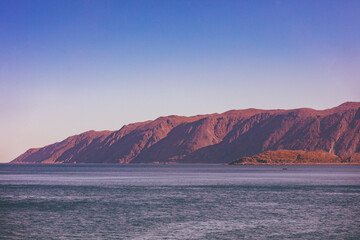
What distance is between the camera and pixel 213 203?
61.5m

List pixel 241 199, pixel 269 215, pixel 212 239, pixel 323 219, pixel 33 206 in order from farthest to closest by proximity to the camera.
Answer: pixel 241 199, pixel 33 206, pixel 269 215, pixel 323 219, pixel 212 239

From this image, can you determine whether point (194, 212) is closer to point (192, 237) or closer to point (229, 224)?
point (229, 224)

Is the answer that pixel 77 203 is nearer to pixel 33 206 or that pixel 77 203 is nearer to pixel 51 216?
pixel 33 206

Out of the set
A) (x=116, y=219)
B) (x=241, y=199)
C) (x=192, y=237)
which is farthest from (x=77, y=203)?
(x=192, y=237)

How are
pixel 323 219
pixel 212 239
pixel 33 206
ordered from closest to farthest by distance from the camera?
pixel 212 239 → pixel 323 219 → pixel 33 206

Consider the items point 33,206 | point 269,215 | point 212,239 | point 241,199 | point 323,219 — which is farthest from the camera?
point 241,199

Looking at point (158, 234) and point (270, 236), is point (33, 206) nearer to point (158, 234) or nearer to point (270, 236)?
point (158, 234)

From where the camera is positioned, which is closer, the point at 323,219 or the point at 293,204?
the point at 323,219

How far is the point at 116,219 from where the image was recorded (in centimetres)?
4650

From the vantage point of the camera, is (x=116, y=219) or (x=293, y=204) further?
(x=293, y=204)

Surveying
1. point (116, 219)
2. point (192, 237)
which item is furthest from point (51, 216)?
point (192, 237)

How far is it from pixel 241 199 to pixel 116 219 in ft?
87.7

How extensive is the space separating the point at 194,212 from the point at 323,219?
14.5m

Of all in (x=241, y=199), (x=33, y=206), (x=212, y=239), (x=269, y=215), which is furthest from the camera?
(x=241, y=199)
